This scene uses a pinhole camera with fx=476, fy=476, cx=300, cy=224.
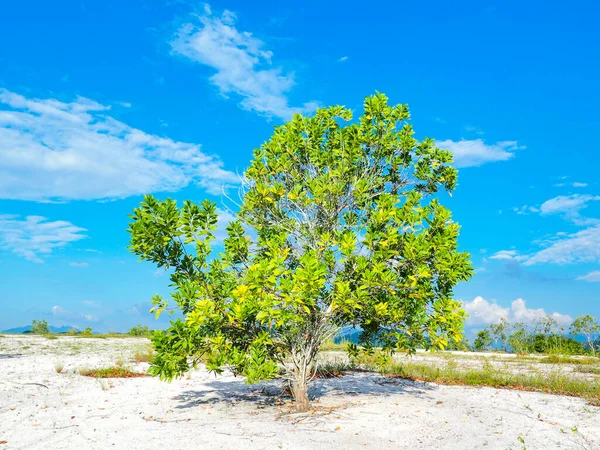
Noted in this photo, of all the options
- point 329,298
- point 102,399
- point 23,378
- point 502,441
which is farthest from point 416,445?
point 23,378

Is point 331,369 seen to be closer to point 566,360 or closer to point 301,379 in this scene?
point 301,379

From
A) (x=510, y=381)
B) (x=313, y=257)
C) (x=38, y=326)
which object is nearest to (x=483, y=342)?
(x=510, y=381)

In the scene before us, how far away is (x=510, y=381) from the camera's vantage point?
15688 millimetres

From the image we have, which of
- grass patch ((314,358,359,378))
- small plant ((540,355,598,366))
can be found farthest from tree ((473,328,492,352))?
grass patch ((314,358,359,378))

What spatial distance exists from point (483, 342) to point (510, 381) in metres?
21.3

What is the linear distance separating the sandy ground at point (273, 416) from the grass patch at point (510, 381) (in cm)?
83

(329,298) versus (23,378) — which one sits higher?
(329,298)

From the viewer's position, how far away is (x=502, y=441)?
9.10 meters

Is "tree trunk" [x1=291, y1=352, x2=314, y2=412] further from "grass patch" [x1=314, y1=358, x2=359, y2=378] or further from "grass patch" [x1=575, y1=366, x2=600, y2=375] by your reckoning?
"grass patch" [x1=575, y1=366, x2=600, y2=375]

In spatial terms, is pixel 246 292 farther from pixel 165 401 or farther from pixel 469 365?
pixel 469 365

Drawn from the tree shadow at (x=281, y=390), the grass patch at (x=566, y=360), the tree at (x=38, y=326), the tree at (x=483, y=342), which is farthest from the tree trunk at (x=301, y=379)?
the tree at (x=38, y=326)

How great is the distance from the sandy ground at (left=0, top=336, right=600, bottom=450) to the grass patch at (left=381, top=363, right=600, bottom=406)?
83 cm

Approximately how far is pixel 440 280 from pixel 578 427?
4.17 meters

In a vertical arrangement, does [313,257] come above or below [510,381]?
above
